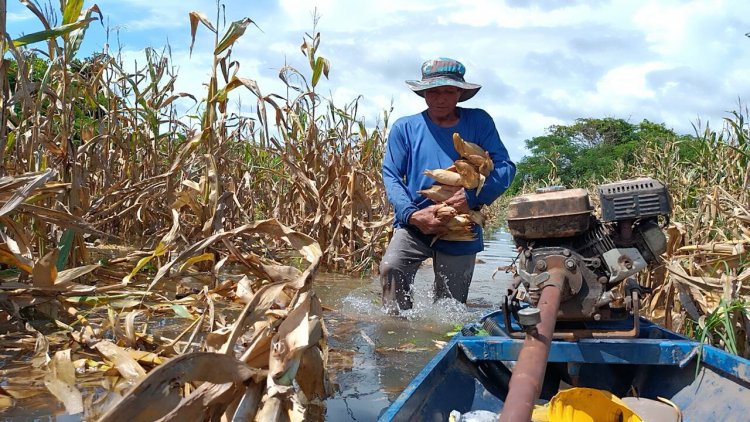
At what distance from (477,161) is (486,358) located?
1598 mm

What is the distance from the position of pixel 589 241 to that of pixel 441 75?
5.50 feet

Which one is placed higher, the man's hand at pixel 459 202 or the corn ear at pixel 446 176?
the corn ear at pixel 446 176

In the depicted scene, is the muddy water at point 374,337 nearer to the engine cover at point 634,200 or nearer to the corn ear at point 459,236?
the corn ear at point 459,236

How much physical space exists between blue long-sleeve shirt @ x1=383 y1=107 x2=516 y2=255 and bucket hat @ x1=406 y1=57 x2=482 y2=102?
221 mm

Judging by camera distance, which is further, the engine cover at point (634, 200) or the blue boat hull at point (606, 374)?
the engine cover at point (634, 200)

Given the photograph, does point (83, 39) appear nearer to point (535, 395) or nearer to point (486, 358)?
point (486, 358)

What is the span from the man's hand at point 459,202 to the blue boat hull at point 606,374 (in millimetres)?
1254

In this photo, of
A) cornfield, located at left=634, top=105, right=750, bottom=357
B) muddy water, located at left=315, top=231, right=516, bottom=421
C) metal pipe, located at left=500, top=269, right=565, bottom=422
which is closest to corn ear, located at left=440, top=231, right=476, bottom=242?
muddy water, located at left=315, top=231, right=516, bottom=421

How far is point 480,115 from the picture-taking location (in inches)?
165

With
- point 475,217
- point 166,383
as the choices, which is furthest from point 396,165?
point 166,383

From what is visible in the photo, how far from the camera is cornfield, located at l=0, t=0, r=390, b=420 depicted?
6.68ft

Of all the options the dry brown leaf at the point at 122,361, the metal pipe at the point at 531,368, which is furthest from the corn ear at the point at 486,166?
the dry brown leaf at the point at 122,361

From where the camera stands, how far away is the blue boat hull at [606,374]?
2230 millimetres

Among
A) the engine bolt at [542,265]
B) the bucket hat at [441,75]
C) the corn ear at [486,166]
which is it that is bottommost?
the engine bolt at [542,265]
